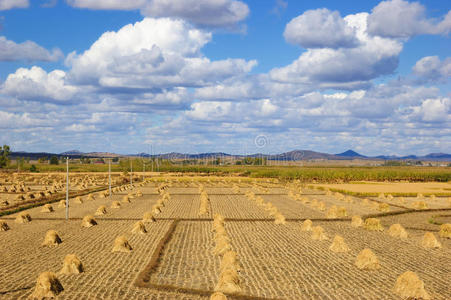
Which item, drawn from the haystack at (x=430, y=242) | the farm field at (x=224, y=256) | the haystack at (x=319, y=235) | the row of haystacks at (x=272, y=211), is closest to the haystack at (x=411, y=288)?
the farm field at (x=224, y=256)

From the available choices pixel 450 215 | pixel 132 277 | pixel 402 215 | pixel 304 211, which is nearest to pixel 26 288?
pixel 132 277

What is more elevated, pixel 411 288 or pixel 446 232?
pixel 411 288

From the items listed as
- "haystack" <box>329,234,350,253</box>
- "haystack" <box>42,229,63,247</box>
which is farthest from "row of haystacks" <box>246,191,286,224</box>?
"haystack" <box>42,229,63,247</box>

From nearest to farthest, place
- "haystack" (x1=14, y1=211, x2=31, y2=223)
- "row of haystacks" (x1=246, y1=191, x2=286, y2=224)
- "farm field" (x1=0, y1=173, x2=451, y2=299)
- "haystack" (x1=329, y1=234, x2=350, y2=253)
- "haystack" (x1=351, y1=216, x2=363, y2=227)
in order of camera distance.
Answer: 1. "farm field" (x1=0, y1=173, x2=451, y2=299)
2. "haystack" (x1=329, y1=234, x2=350, y2=253)
3. "haystack" (x1=14, y1=211, x2=31, y2=223)
4. "haystack" (x1=351, y1=216, x2=363, y2=227)
5. "row of haystacks" (x1=246, y1=191, x2=286, y2=224)

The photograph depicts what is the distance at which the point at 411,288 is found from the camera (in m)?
17.5

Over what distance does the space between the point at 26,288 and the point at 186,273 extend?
21.5 feet

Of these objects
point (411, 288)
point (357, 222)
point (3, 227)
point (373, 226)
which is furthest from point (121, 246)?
point (357, 222)

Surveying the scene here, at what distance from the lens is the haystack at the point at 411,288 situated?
17.4m

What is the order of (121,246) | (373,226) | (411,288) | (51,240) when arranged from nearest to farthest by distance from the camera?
(411,288) < (121,246) < (51,240) < (373,226)

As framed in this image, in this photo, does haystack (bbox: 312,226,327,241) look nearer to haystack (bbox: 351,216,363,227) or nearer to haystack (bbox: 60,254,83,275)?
haystack (bbox: 351,216,363,227)

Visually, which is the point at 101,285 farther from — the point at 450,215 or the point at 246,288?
the point at 450,215

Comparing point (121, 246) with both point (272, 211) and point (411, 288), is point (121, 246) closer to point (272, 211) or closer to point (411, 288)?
point (411, 288)

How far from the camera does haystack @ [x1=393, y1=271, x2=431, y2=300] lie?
1738cm

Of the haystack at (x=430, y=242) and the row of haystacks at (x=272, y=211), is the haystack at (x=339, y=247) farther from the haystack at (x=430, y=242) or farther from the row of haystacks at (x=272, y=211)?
the row of haystacks at (x=272, y=211)
